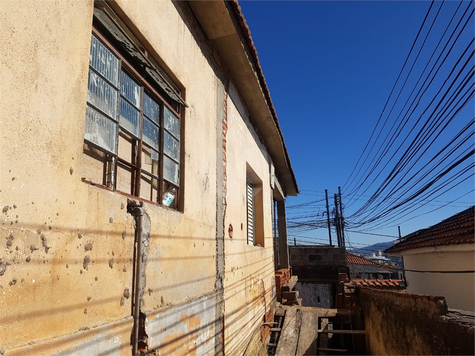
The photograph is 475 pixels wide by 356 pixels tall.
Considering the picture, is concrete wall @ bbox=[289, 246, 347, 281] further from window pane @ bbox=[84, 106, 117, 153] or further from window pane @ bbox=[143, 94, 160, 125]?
window pane @ bbox=[84, 106, 117, 153]

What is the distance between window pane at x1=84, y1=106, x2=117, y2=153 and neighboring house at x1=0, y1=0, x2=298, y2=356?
1cm

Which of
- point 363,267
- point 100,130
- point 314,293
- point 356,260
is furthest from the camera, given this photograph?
point 356,260

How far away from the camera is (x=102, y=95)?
8.31 ft

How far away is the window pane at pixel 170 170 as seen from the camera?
3.42 metres

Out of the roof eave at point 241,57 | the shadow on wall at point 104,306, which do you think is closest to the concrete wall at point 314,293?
the roof eave at point 241,57

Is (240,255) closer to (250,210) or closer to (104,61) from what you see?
(250,210)

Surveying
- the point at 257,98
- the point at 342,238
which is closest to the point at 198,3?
the point at 257,98

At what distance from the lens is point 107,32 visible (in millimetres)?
2738

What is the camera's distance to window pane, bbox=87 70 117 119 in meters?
2.43

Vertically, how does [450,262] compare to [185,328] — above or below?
above

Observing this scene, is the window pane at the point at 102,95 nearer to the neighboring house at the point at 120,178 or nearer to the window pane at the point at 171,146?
the neighboring house at the point at 120,178

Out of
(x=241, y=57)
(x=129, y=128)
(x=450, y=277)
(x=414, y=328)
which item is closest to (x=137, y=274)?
(x=129, y=128)

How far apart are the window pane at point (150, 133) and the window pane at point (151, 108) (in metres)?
0.07

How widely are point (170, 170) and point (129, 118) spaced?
0.75 meters
